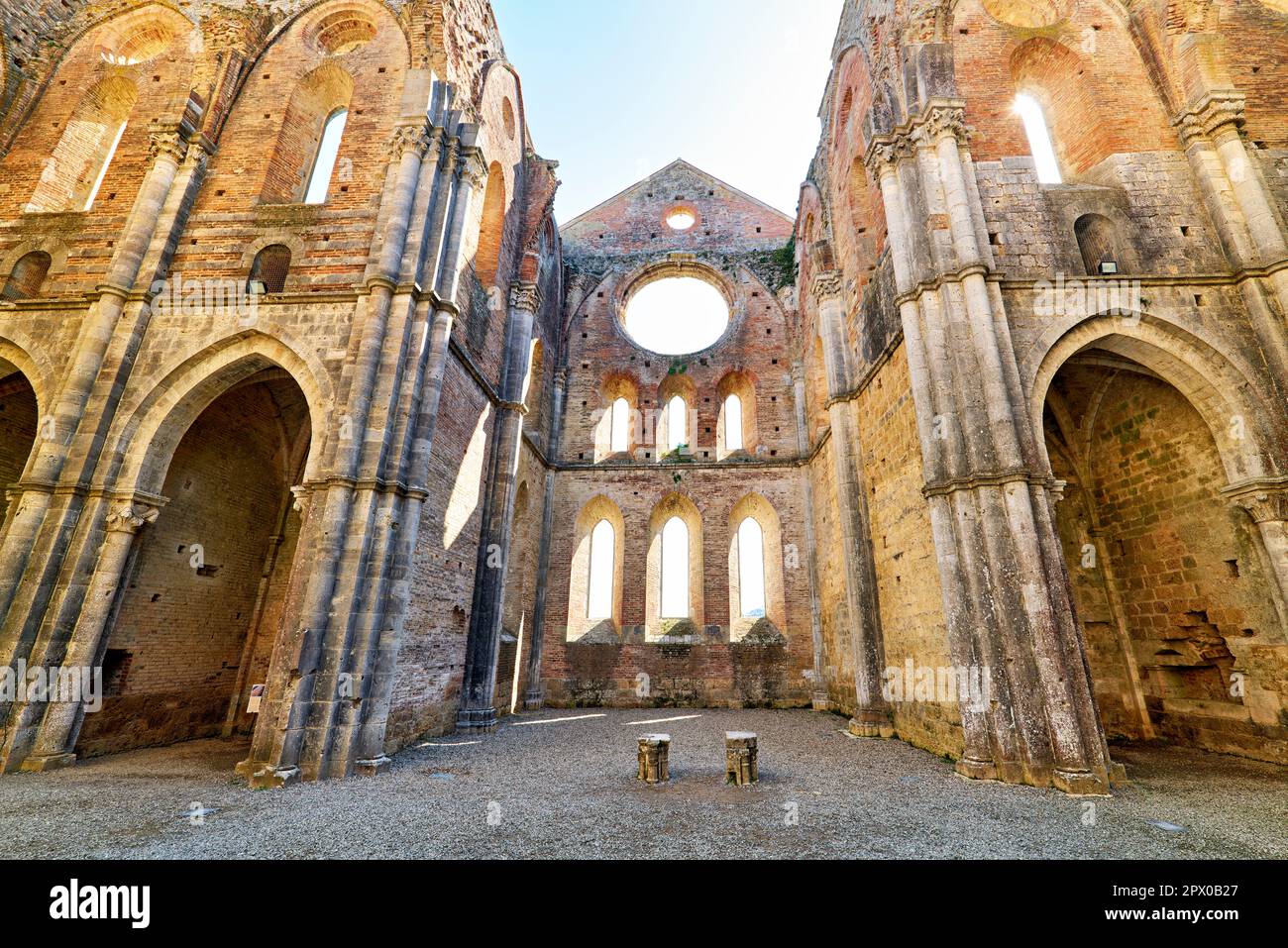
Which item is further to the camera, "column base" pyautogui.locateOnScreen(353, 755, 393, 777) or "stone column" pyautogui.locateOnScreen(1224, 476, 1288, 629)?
"stone column" pyautogui.locateOnScreen(1224, 476, 1288, 629)

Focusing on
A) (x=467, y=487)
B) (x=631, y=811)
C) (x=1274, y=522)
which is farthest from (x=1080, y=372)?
(x=467, y=487)

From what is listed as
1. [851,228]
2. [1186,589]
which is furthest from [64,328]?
[1186,589]

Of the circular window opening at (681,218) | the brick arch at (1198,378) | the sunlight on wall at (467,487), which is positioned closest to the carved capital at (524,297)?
the sunlight on wall at (467,487)

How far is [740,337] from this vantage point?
693 inches

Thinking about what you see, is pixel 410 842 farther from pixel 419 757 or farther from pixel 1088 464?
pixel 1088 464

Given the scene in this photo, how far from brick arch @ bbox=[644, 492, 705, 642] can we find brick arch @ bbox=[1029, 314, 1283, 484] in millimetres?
9499

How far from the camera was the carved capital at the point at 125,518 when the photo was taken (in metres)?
7.85

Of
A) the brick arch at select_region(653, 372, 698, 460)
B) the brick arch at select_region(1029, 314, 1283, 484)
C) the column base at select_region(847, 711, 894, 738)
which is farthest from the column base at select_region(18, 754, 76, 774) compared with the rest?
the brick arch at select_region(1029, 314, 1283, 484)

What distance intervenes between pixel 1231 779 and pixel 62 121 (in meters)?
22.7

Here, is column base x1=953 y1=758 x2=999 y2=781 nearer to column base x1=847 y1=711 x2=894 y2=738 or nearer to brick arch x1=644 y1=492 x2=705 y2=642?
column base x1=847 y1=711 x2=894 y2=738

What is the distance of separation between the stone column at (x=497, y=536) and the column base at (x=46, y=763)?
5.25 metres

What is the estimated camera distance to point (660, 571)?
51.5 feet

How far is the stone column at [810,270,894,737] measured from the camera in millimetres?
10047

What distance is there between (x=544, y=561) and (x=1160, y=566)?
43.2 ft
